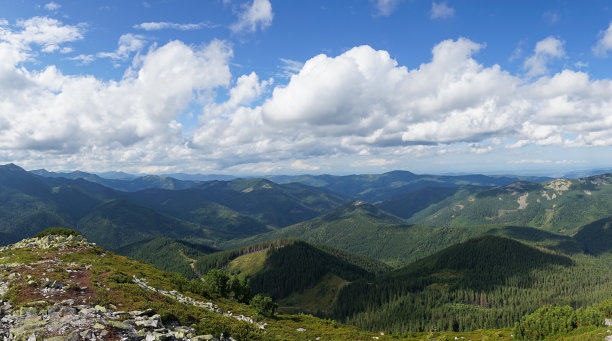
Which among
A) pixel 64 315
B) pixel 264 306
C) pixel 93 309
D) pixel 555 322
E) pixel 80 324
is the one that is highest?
pixel 80 324

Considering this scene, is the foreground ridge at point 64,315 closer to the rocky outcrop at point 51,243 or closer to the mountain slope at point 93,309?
the mountain slope at point 93,309

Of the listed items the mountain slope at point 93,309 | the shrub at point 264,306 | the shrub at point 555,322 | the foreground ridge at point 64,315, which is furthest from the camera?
the shrub at point 264,306

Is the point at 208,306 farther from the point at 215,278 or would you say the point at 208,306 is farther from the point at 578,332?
the point at 578,332

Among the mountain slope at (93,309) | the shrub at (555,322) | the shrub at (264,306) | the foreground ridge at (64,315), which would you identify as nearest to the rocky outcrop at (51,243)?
the mountain slope at (93,309)

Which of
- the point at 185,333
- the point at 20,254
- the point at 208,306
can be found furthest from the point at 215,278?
the point at 185,333

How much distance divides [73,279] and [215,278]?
4713 cm

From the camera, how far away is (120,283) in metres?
50.6

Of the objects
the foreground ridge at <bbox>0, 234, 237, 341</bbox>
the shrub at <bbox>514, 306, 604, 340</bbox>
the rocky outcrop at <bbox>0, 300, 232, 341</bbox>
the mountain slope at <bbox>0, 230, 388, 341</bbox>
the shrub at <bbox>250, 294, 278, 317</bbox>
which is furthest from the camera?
the shrub at <bbox>250, 294, 278, 317</bbox>

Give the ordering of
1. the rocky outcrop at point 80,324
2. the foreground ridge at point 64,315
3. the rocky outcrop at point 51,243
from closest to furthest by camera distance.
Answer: the rocky outcrop at point 80,324 → the foreground ridge at point 64,315 → the rocky outcrop at point 51,243

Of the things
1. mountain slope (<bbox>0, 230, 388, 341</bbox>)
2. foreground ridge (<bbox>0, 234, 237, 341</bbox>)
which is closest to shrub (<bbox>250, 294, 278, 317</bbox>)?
mountain slope (<bbox>0, 230, 388, 341</bbox>)

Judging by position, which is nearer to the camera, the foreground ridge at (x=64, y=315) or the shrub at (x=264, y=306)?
the foreground ridge at (x=64, y=315)

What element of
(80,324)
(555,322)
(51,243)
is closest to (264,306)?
(80,324)

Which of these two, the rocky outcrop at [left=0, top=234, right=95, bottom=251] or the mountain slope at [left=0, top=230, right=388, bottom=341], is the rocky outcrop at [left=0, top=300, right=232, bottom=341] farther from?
the rocky outcrop at [left=0, top=234, right=95, bottom=251]

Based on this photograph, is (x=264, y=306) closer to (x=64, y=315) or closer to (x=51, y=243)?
(x=64, y=315)
